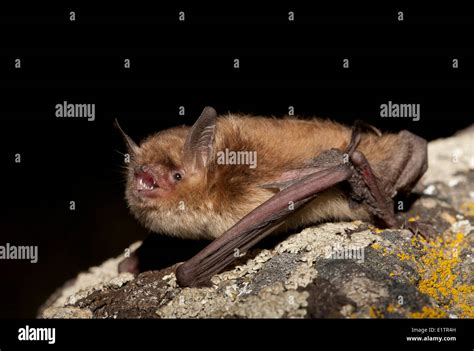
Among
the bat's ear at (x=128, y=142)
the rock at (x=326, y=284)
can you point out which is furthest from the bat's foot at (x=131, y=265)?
the bat's ear at (x=128, y=142)

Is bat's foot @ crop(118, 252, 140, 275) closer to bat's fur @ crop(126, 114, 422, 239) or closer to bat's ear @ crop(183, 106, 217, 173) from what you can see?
bat's fur @ crop(126, 114, 422, 239)

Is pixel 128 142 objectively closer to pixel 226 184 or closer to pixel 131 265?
pixel 226 184

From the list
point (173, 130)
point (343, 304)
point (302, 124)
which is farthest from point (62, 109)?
point (343, 304)

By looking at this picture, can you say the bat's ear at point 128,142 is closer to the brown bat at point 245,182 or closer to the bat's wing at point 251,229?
the brown bat at point 245,182

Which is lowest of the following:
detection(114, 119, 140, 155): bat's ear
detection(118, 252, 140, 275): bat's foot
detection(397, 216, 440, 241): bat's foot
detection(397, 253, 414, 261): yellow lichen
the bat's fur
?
detection(118, 252, 140, 275): bat's foot

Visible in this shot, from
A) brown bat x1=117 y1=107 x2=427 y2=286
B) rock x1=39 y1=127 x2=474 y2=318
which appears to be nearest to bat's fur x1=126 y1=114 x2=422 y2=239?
brown bat x1=117 y1=107 x2=427 y2=286

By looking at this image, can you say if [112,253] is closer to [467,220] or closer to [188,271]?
[188,271]

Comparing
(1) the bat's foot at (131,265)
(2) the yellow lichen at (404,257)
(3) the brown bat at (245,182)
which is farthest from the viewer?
(1) the bat's foot at (131,265)

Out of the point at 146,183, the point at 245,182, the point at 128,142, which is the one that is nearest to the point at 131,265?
the point at 146,183
